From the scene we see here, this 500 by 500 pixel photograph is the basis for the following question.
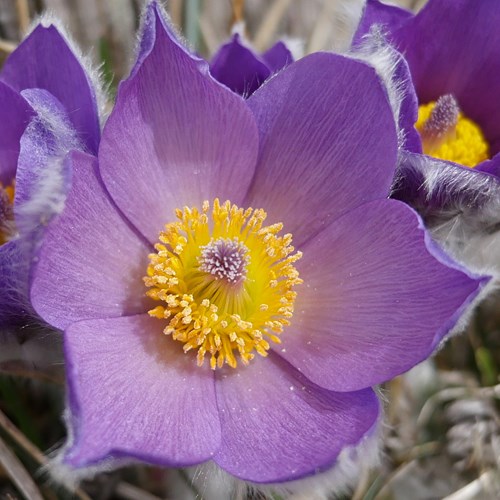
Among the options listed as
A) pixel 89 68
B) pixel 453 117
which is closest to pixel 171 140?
pixel 89 68

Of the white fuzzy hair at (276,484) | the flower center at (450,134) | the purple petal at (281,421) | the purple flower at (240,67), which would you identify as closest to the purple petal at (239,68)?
the purple flower at (240,67)

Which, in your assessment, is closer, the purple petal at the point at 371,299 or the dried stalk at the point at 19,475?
the purple petal at the point at 371,299

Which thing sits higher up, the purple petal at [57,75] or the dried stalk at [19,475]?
the purple petal at [57,75]

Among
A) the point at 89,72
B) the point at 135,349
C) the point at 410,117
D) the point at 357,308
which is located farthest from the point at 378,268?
the point at 89,72

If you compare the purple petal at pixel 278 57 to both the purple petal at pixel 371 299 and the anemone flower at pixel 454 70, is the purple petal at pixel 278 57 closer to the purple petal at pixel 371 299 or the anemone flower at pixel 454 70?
the anemone flower at pixel 454 70

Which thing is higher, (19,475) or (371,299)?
(371,299)

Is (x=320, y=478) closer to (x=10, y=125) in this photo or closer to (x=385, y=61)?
(x=385, y=61)

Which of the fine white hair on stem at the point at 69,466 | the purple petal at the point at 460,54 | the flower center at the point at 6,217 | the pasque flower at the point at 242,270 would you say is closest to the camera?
the fine white hair on stem at the point at 69,466
